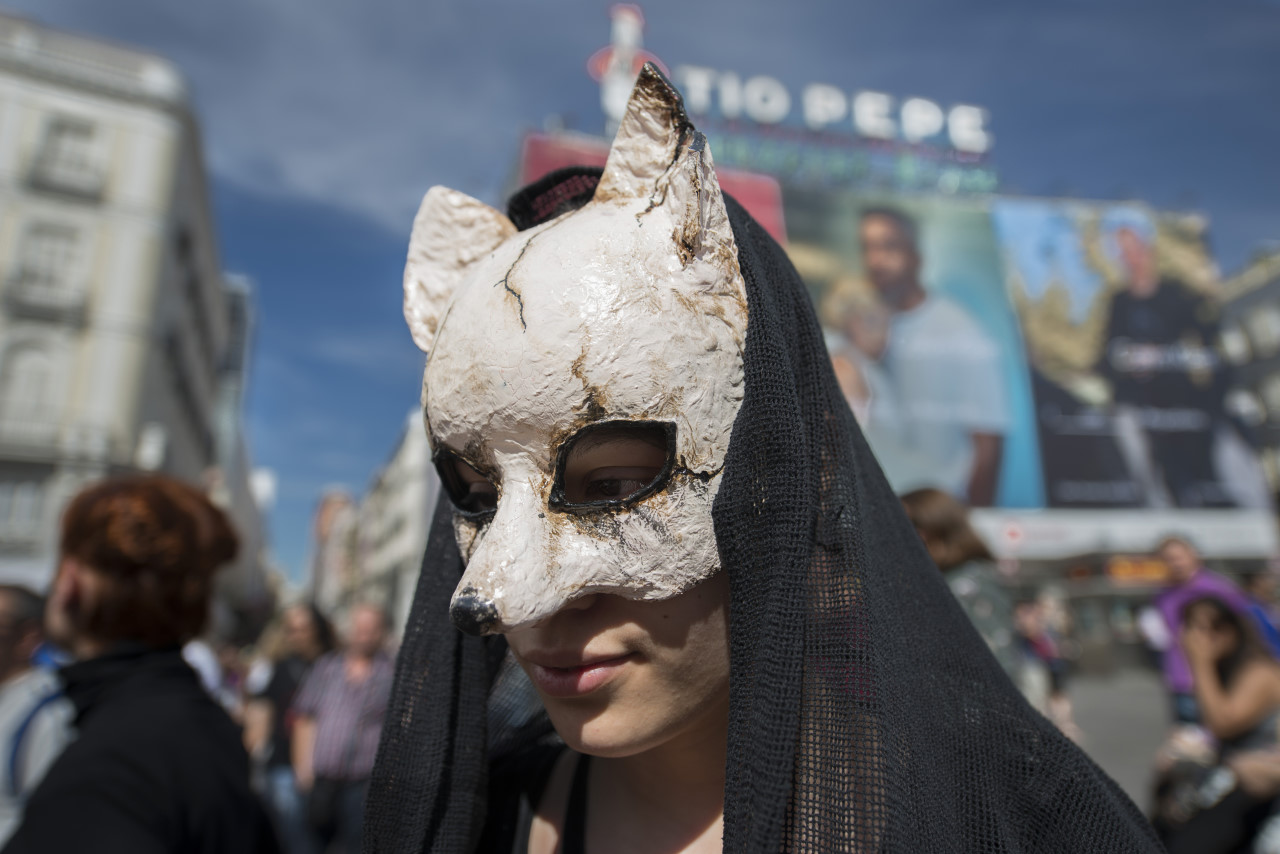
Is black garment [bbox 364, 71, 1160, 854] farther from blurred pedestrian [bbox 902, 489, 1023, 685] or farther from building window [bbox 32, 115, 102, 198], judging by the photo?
building window [bbox 32, 115, 102, 198]

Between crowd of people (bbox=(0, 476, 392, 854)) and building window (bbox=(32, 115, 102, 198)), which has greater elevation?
building window (bbox=(32, 115, 102, 198))

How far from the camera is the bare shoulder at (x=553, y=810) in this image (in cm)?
120

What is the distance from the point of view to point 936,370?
25.0 meters

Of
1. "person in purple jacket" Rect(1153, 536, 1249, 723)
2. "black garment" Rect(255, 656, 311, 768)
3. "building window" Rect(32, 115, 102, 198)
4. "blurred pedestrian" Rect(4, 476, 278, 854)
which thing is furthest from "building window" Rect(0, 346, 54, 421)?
"person in purple jacket" Rect(1153, 536, 1249, 723)

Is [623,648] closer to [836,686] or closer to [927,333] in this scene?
[836,686]

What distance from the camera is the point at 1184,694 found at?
433 centimetres

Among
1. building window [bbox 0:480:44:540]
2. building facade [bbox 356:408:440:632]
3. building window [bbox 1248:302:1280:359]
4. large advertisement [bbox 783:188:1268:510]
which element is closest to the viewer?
building window [bbox 0:480:44:540]

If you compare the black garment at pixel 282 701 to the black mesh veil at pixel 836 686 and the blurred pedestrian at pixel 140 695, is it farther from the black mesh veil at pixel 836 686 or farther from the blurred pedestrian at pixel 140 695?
the black mesh veil at pixel 836 686

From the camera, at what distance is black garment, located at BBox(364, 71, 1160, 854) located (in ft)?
2.88

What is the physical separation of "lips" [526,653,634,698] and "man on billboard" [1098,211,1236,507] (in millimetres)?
29205

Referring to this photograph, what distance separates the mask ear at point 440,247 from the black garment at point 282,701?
4.74m

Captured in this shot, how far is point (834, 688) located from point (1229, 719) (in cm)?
299

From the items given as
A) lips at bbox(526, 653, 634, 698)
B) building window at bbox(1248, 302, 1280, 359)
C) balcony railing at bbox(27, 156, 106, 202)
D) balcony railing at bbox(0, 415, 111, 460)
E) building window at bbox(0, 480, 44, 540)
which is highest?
building window at bbox(1248, 302, 1280, 359)

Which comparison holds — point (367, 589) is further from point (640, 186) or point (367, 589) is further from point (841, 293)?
point (640, 186)
